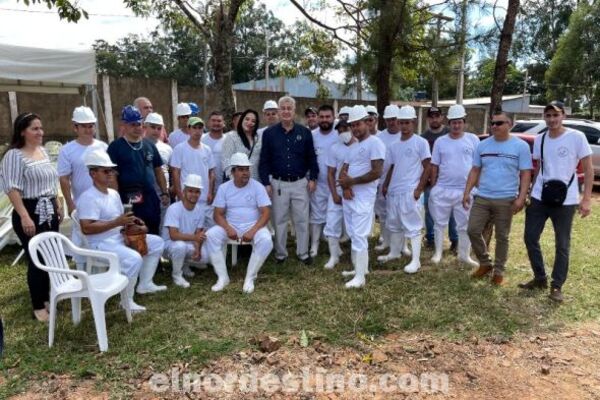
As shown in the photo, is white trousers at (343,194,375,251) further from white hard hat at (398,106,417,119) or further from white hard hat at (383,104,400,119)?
white hard hat at (383,104,400,119)

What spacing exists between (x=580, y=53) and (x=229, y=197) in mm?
26104

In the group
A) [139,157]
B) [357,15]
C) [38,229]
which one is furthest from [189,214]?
[357,15]

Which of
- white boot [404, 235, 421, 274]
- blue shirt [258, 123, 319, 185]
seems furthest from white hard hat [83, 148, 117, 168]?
white boot [404, 235, 421, 274]

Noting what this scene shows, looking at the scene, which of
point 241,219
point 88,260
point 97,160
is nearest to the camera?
point 97,160

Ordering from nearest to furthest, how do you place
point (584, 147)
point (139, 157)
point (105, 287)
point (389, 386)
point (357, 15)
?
point (389, 386), point (105, 287), point (584, 147), point (139, 157), point (357, 15)

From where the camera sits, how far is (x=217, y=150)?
5918 mm

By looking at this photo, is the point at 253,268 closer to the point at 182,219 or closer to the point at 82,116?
the point at 182,219

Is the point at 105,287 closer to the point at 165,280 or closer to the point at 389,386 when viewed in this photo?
the point at 165,280

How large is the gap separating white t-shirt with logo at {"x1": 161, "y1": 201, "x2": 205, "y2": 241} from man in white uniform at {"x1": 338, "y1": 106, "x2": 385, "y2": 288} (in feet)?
5.10

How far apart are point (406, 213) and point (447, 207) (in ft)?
1.65

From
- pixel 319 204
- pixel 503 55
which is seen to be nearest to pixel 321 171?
pixel 319 204

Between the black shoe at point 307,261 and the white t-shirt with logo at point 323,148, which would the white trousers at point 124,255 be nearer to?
the black shoe at point 307,261

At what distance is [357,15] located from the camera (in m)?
8.33

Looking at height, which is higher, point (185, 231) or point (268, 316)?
point (185, 231)
